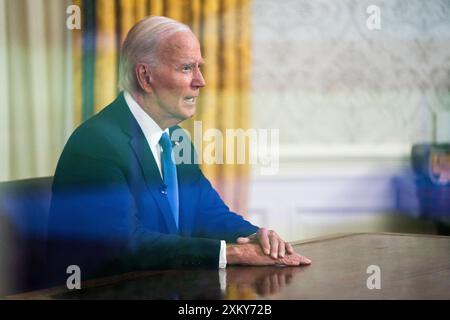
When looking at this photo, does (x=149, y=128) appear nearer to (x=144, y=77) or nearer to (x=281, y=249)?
(x=144, y=77)

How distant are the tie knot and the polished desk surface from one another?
0.42m

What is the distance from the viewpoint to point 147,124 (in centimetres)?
178

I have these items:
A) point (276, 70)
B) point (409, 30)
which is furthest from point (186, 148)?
point (409, 30)

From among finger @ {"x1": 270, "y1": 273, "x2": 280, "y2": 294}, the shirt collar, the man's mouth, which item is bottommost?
finger @ {"x1": 270, "y1": 273, "x2": 280, "y2": 294}

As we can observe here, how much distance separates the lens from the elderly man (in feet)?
5.08

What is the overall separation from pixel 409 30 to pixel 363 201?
0.60 metres

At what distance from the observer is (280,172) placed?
2.23 metres

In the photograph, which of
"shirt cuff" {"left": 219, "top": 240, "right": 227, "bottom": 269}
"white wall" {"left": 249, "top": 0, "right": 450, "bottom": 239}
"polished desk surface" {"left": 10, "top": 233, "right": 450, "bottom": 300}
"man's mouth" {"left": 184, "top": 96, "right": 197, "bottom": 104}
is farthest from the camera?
"white wall" {"left": 249, "top": 0, "right": 450, "bottom": 239}

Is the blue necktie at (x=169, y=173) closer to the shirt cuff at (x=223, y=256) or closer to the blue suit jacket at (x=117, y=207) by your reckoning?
the blue suit jacket at (x=117, y=207)

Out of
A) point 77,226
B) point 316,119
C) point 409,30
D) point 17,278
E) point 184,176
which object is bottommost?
point 17,278

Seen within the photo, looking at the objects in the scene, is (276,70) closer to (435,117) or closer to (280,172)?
(280,172)

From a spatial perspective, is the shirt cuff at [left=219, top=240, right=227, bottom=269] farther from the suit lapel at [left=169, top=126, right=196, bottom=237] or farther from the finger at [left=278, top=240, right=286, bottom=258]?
the suit lapel at [left=169, top=126, right=196, bottom=237]

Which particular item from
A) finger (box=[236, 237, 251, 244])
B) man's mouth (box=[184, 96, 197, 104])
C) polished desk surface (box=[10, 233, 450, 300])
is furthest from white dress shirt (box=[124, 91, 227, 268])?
polished desk surface (box=[10, 233, 450, 300])

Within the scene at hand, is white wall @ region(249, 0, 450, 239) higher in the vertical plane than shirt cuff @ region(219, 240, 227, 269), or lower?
higher
